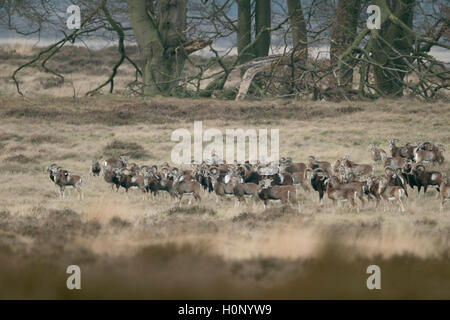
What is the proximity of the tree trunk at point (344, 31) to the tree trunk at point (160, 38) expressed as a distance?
15.9ft

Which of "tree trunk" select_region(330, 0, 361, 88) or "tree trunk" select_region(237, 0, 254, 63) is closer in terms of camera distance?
"tree trunk" select_region(330, 0, 361, 88)

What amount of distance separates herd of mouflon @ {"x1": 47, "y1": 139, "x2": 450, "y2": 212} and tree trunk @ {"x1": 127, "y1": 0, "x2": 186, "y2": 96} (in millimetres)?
10558

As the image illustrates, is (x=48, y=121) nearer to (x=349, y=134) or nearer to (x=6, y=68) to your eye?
(x=349, y=134)

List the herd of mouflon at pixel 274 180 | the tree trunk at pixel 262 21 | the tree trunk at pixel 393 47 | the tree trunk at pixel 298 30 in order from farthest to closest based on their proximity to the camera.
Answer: the tree trunk at pixel 262 21 → the tree trunk at pixel 298 30 → the tree trunk at pixel 393 47 → the herd of mouflon at pixel 274 180

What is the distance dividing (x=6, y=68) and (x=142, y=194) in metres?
25.0

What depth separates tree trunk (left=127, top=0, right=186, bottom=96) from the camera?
23000mm

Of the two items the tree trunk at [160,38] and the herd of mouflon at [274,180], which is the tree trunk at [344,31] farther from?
the herd of mouflon at [274,180]

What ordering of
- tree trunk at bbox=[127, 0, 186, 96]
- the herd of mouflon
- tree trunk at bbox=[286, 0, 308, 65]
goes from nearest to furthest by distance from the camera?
the herd of mouflon → tree trunk at bbox=[286, 0, 308, 65] → tree trunk at bbox=[127, 0, 186, 96]

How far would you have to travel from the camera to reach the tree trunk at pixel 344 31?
22.5 m

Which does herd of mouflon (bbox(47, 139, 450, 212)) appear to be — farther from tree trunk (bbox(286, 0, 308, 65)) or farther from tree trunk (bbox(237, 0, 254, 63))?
tree trunk (bbox(237, 0, 254, 63))

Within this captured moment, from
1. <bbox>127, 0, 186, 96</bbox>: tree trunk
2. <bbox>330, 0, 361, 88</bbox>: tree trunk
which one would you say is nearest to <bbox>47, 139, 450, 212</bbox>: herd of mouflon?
<bbox>330, 0, 361, 88</bbox>: tree trunk

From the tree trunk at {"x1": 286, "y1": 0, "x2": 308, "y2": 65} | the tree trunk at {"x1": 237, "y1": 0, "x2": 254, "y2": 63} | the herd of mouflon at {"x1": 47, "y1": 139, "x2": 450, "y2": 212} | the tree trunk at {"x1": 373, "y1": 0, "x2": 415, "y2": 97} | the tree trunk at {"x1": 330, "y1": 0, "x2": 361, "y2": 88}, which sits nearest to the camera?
the herd of mouflon at {"x1": 47, "y1": 139, "x2": 450, "y2": 212}

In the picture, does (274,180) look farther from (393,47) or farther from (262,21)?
(262,21)

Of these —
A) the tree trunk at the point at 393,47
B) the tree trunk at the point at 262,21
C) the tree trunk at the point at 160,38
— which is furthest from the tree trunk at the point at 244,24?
the tree trunk at the point at 393,47
